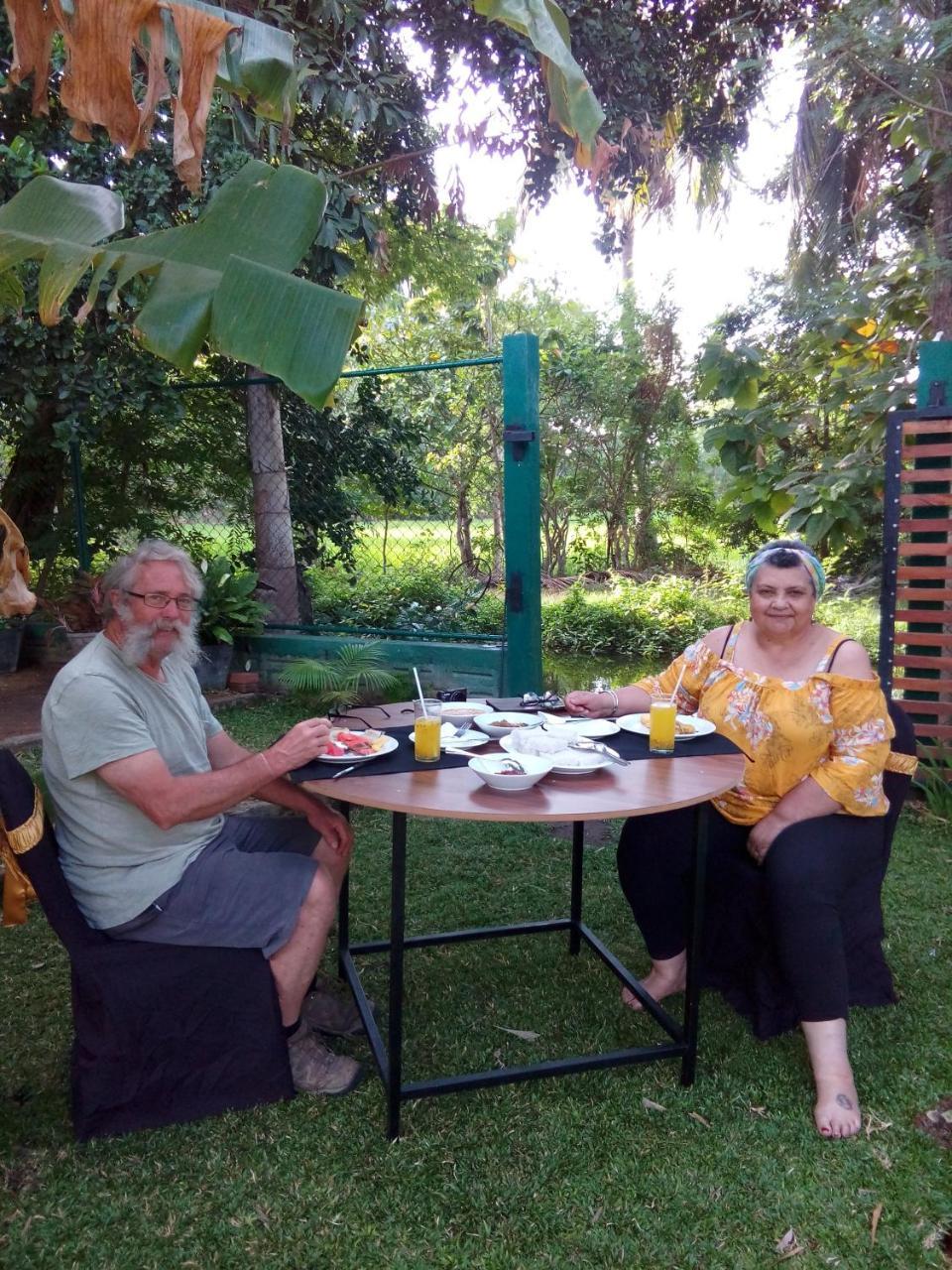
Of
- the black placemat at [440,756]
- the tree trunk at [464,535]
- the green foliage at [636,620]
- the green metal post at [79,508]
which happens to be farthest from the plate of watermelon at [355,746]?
the green foliage at [636,620]

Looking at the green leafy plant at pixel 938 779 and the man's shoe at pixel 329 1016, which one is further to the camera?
the green leafy plant at pixel 938 779

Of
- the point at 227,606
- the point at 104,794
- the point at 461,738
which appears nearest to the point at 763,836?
the point at 461,738

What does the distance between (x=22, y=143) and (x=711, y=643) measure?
4493 mm

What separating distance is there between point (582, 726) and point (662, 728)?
0.28m

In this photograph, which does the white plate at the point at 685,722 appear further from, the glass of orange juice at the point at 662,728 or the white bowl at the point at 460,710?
the white bowl at the point at 460,710

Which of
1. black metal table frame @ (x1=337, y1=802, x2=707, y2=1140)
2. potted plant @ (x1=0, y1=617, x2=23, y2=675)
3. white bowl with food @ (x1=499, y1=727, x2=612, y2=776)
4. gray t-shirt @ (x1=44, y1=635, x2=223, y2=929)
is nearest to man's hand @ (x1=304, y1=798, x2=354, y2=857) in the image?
black metal table frame @ (x1=337, y1=802, x2=707, y2=1140)

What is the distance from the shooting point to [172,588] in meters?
2.25

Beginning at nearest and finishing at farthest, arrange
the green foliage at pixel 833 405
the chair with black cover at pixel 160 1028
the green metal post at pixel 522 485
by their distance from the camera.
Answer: the chair with black cover at pixel 160 1028
the green metal post at pixel 522 485
the green foliage at pixel 833 405

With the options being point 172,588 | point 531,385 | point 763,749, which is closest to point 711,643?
point 763,749

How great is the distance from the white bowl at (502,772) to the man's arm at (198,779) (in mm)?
387

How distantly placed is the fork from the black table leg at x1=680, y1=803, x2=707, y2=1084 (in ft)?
0.72

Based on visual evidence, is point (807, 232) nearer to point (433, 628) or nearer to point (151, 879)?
point (433, 628)

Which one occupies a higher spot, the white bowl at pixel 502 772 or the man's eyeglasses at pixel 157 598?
the man's eyeglasses at pixel 157 598

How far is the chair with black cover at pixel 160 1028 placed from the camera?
2072 millimetres
